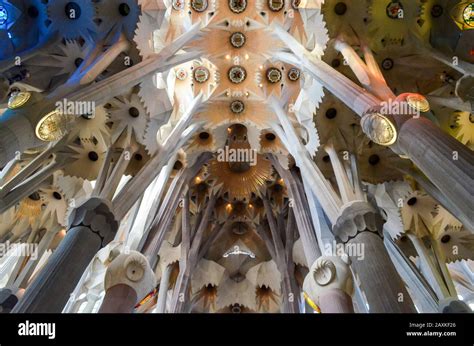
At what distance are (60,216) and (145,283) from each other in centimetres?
642

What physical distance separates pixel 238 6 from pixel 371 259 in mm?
12451

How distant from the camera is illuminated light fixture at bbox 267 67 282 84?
55.1ft

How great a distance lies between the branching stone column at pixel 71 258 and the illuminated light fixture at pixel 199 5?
1004 centimetres

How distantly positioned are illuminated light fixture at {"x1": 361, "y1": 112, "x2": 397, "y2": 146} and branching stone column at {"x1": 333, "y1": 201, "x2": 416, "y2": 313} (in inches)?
73.4

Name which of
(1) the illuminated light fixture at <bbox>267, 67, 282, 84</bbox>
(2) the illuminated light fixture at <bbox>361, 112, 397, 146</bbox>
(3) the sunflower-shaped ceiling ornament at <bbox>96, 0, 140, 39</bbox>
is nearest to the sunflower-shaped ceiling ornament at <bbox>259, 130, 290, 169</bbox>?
(1) the illuminated light fixture at <bbox>267, 67, 282, 84</bbox>

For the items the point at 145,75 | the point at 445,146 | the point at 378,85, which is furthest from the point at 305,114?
the point at 445,146

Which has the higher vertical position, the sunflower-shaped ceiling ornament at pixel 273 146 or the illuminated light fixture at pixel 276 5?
the illuminated light fixture at pixel 276 5

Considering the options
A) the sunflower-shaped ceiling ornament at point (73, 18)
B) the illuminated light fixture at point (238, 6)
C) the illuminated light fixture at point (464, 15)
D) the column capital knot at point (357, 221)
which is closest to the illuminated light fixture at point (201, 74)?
the illuminated light fixture at point (238, 6)

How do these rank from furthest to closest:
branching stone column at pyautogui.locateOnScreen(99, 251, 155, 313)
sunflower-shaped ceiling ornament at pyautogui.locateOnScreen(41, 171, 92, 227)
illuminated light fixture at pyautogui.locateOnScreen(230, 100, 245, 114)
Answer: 1. illuminated light fixture at pyautogui.locateOnScreen(230, 100, 245, 114)
2. sunflower-shaped ceiling ornament at pyautogui.locateOnScreen(41, 171, 92, 227)
3. branching stone column at pyautogui.locateOnScreen(99, 251, 155, 313)

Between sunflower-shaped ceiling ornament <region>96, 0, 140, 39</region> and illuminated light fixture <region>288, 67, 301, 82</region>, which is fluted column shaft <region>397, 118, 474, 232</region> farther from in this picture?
illuminated light fixture <region>288, 67, 301, 82</region>

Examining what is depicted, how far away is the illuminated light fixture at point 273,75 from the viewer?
55.1 feet

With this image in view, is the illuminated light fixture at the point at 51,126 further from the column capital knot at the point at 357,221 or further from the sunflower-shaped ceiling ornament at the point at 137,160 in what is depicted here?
the column capital knot at the point at 357,221

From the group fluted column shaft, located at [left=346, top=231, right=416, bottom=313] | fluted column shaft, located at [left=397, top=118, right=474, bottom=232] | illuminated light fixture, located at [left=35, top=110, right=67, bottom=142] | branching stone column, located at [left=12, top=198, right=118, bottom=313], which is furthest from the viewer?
illuminated light fixture, located at [left=35, top=110, right=67, bottom=142]

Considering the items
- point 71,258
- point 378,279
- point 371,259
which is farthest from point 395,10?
point 71,258
